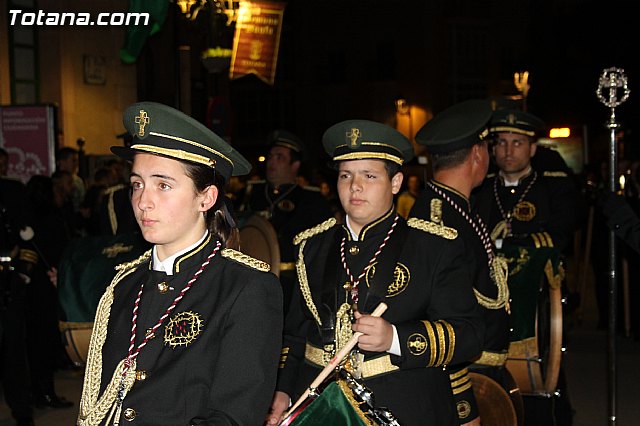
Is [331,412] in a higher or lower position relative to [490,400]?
higher

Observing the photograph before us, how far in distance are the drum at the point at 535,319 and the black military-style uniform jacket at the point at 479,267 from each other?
3.66 ft

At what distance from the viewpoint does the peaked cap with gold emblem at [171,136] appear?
312 centimetres

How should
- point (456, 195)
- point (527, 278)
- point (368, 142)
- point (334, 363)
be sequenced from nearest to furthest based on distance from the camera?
point (334, 363), point (368, 142), point (456, 195), point (527, 278)

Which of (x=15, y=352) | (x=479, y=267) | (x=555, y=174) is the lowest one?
(x=15, y=352)

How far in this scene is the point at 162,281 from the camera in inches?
127

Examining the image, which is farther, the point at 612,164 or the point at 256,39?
the point at 256,39

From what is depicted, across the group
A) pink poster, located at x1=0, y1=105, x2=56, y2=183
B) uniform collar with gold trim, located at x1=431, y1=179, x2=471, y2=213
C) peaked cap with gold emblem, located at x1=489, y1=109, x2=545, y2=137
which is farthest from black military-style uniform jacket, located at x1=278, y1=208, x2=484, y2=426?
pink poster, located at x1=0, y1=105, x2=56, y2=183

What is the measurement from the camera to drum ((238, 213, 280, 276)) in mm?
7297

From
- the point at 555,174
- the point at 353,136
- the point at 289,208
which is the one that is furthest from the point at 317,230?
the point at 289,208

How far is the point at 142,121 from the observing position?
3.17 m

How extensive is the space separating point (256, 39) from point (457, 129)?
13.1 metres

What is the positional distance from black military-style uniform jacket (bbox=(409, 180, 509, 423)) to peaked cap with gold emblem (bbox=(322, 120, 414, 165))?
0.81 metres

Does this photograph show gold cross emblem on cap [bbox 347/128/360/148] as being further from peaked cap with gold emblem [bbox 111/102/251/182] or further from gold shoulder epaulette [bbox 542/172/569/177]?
gold shoulder epaulette [bbox 542/172/569/177]

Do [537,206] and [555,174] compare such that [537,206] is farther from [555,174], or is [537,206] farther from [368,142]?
[368,142]
